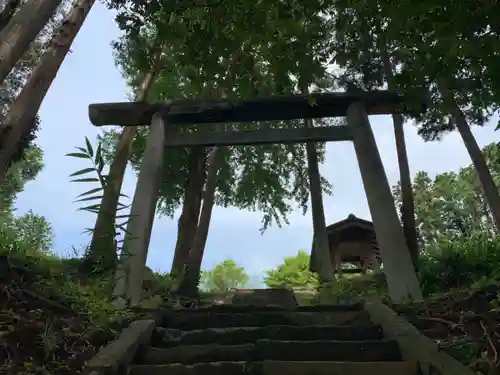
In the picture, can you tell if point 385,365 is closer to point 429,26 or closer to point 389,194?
point 429,26

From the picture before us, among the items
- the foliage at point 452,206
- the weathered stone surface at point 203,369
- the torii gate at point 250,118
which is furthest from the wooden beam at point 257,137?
the foliage at point 452,206

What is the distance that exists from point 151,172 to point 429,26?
185 inches

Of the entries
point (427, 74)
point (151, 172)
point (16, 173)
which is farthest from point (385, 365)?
point (16, 173)

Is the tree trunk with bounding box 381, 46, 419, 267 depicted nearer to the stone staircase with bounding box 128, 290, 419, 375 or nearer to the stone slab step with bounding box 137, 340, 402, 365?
the stone staircase with bounding box 128, 290, 419, 375

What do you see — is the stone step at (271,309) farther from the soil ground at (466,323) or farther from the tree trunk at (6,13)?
the tree trunk at (6,13)

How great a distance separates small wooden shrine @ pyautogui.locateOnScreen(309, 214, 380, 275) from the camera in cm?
1274

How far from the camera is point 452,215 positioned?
26031 millimetres

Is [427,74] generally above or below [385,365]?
above

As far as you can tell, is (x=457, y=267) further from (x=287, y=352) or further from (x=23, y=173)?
(x=23, y=173)

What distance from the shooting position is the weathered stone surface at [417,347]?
261 centimetres

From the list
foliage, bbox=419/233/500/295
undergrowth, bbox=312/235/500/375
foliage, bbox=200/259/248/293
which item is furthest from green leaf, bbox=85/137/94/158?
A: foliage, bbox=200/259/248/293

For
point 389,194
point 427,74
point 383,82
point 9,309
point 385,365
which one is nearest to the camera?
point 385,365

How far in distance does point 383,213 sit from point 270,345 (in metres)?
3.34

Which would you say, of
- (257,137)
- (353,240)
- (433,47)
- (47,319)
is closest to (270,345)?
(47,319)
